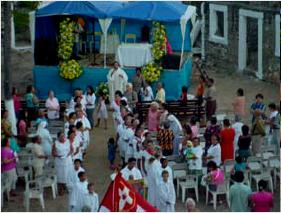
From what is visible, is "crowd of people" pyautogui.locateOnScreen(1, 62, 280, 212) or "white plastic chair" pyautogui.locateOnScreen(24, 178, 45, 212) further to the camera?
"white plastic chair" pyautogui.locateOnScreen(24, 178, 45, 212)

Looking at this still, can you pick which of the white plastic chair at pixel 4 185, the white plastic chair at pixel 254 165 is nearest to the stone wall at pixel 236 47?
the white plastic chair at pixel 254 165

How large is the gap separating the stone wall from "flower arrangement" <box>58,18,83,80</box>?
6002 mm

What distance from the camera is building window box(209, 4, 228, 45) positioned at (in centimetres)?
3119

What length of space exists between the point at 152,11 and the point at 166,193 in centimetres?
1127

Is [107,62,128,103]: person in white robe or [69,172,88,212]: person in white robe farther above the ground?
[107,62,128,103]: person in white robe

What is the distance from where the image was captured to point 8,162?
18.0 m

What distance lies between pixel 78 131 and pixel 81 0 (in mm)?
8920

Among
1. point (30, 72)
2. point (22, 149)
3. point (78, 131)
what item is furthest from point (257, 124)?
point (30, 72)

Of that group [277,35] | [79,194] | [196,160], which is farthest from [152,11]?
[79,194]

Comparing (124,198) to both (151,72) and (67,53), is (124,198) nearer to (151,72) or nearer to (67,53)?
(151,72)

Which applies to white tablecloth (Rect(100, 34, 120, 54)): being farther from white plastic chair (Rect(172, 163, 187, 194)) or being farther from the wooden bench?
white plastic chair (Rect(172, 163, 187, 194))

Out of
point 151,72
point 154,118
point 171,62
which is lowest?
point 154,118

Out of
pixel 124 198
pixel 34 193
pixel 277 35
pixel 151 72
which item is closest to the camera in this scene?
pixel 124 198

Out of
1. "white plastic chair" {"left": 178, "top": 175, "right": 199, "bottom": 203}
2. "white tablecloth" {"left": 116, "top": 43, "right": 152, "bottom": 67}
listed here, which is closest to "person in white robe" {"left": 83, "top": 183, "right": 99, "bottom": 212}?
"white plastic chair" {"left": 178, "top": 175, "right": 199, "bottom": 203}
